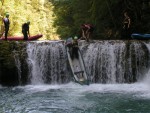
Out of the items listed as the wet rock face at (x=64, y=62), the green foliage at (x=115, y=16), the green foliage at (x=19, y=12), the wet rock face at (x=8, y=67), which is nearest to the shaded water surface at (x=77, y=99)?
the wet rock face at (x=64, y=62)

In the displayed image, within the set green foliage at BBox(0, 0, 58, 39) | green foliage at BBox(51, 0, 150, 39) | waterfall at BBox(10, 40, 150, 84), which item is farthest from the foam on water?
green foliage at BBox(0, 0, 58, 39)

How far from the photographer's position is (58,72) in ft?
66.1

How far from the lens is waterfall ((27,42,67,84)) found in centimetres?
2016

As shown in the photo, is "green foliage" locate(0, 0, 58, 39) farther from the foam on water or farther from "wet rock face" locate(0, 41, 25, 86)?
the foam on water

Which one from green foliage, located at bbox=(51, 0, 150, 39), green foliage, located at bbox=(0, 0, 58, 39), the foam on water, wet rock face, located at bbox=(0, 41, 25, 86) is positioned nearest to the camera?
the foam on water

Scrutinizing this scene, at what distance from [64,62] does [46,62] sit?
916mm

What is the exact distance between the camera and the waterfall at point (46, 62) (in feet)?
66.1

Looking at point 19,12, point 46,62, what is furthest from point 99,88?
point 19,12

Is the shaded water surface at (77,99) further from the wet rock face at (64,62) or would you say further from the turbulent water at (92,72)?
the wet rock face at (64,62)

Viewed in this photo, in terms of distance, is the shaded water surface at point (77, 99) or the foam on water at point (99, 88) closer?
the shaded water surface at point (77, 99)

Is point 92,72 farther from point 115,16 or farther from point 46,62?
point 115,16

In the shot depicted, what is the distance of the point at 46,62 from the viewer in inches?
806

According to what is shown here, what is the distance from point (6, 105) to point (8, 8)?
52.2 ft

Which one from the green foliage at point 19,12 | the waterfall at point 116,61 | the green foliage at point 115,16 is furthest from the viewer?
the green foliage at point 19,12
